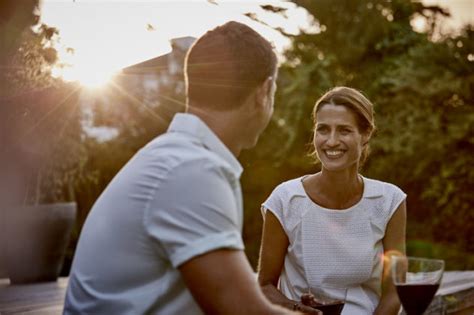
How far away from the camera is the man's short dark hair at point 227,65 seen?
1.40 m

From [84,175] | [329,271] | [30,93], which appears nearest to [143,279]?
[329,271]

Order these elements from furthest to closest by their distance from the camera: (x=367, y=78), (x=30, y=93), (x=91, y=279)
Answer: (x=367, y=78), (x=30, y=93), (x=91, y=279)

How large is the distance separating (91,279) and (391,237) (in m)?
1.45

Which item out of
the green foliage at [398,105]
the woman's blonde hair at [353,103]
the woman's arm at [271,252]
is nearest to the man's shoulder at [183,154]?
the woman's arm at [271,252]

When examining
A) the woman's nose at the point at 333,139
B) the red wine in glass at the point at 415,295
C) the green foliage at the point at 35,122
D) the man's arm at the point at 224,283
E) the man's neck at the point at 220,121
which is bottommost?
the green foliage at the point at 35,122

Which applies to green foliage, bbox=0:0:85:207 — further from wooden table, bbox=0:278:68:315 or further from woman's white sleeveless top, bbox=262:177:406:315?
woman's white sleeveless top, bbox=262:177:406:315

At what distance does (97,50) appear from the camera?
3791 mm

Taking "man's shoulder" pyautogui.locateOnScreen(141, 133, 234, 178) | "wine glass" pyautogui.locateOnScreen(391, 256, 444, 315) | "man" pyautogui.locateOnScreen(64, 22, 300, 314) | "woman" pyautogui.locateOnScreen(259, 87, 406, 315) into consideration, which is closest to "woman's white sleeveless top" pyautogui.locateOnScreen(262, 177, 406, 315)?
"woman" pyautogui.locateOnScreen(259, 87, 406, 315)

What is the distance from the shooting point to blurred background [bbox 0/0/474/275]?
12.6 feet

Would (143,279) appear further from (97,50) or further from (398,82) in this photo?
(398,82)

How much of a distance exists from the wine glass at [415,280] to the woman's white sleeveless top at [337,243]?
3.03 feet

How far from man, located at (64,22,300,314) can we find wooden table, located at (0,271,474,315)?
2870 mm

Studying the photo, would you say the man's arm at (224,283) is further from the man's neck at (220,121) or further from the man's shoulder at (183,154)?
the man's neck at (220,121)

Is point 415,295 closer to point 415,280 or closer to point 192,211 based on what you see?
point 415,280
